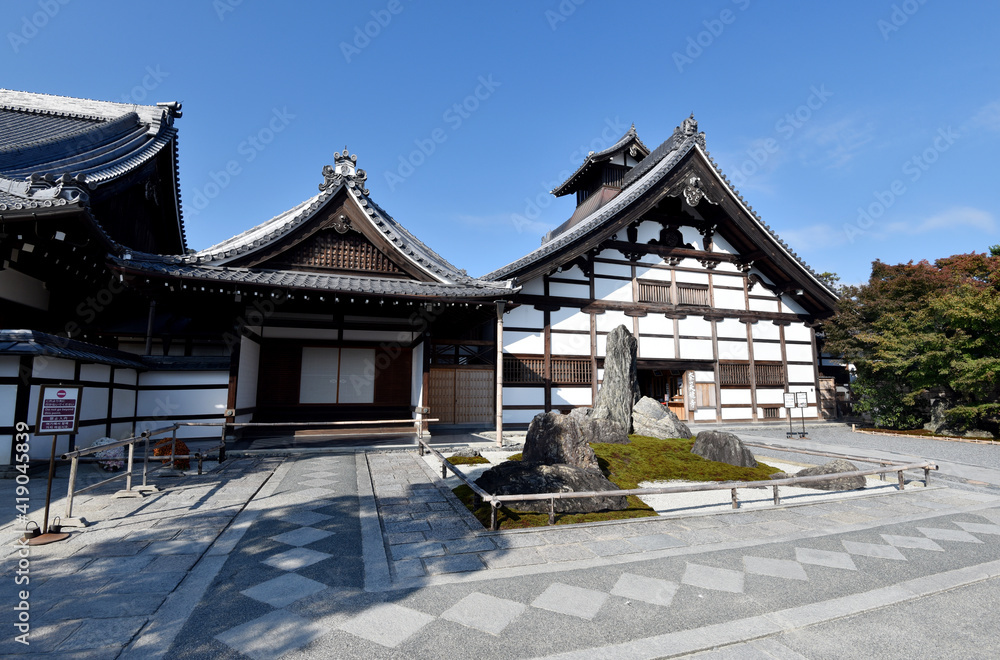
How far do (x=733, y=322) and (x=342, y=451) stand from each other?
1498cm

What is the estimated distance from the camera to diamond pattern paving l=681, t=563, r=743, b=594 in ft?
11.6

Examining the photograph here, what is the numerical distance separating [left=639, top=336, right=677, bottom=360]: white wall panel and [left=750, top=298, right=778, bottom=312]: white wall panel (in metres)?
4.24

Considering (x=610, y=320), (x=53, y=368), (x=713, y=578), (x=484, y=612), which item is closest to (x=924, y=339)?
(x=610, y=320)

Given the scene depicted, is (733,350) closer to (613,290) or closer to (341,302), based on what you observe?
(613,290)

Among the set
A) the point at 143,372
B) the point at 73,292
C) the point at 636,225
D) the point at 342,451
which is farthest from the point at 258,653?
the point at 636,225

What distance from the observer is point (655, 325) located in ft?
53.5

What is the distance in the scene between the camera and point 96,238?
7.91 meters

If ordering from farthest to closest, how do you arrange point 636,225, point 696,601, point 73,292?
point 636,225, point 73,292, point 696,601

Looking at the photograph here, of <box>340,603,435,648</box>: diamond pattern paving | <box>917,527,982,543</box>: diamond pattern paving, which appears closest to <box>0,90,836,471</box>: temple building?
<box>340,603,435,648</box>: diamond pattern paving

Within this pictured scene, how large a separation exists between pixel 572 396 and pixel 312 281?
9.10m

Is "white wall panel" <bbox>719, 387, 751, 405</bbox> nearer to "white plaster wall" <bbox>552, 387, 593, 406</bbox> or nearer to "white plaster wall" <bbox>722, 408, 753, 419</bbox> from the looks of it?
"white plaster wall" <bbox>722, 408, 753, 419</bbox>

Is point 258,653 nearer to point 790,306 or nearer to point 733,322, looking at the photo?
point 733,322

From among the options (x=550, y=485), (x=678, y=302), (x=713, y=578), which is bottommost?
(x=713, y=578)

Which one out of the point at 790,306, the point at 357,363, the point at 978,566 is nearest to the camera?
the point at 978,566
